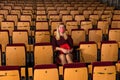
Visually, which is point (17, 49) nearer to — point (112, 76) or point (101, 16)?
point (112, 76)

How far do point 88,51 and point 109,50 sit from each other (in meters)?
0.49

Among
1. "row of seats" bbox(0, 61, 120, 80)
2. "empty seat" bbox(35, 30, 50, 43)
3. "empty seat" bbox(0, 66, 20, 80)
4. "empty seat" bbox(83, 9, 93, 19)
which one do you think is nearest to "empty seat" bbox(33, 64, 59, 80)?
"row of seats" bbox(0, 61, 120, 80)

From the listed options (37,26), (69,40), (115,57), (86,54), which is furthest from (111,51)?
(37,26)

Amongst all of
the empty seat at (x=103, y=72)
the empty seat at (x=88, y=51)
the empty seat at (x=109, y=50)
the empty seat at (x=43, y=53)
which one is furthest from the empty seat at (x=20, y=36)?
the empty seat at (x=103, y=72)

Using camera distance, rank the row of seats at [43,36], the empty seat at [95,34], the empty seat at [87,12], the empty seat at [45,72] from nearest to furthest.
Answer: the empty seat at [45,72] < the row of seats at [43,36] < the empty seat at [95,34] < the empty seat at [87,12]

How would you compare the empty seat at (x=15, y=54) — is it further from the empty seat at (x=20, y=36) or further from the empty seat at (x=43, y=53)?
the empty seat at (x=20, y=36)

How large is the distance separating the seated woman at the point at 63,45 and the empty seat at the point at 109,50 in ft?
2.51

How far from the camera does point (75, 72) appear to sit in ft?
15.6

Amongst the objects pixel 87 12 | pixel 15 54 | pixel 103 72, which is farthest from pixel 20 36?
pixel 87 12

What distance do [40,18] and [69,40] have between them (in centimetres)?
388

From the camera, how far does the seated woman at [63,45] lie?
653cm

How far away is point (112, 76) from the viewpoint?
479cm

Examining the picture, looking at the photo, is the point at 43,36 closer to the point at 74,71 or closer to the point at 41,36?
the point at 41,36

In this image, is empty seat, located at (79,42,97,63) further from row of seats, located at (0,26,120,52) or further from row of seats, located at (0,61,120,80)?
row of seats, located at (0,61,120,80)
